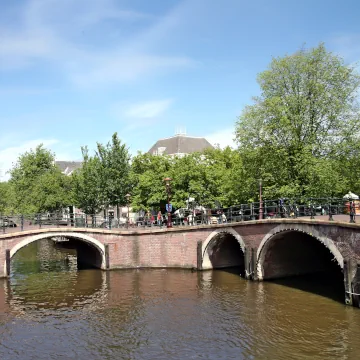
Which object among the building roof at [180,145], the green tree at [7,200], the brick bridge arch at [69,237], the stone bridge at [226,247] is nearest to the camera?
the stone bridge at [226,247]

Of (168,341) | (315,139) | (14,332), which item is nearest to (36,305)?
(14,332)

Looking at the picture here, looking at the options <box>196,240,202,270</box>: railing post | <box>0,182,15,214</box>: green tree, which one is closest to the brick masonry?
<box>196,240,202,270</box>: railing post

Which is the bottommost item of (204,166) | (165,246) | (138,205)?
(165,246)

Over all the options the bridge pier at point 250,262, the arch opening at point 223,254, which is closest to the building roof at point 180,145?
the arch opening at point 223,254

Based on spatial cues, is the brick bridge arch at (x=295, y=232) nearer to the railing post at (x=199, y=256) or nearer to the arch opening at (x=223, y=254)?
the arch opening at (x=223, y=254)

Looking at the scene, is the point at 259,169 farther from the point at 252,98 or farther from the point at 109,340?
the point at 109,340

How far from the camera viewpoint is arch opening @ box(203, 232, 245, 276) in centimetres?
2645

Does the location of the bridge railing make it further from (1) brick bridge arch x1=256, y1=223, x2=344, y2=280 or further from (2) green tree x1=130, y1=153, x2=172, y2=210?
(2) green tree x1=130, y1=153, x2=172, y2=210

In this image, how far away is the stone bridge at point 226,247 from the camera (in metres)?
18.6

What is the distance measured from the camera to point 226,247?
27516 mm

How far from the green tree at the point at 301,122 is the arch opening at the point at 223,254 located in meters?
4.05

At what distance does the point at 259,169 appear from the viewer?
1110 inches

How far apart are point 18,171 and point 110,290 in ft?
114

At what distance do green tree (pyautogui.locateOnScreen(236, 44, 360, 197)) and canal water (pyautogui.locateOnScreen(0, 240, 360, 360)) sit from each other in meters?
7.39
